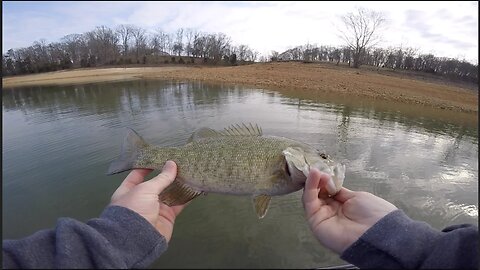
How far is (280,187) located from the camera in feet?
9.66

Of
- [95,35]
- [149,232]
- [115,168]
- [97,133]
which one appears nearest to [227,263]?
[149,232]

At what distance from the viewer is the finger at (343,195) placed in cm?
274

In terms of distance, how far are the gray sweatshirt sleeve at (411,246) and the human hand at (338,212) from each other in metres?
0.14

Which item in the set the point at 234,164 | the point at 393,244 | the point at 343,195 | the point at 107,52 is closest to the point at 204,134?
the point at 234,164

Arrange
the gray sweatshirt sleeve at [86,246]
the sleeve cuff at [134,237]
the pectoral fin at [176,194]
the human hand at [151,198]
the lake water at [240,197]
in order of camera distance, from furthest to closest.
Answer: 1. the lake water at [240,197]
2. the pectoral fin at [176,194]
3. the human hand at [151,198]
4. the sleeve cuff at [134,237]
5. the gray sweatshirt sleeve at [86,246]

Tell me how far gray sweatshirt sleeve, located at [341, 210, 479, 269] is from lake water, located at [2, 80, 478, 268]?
60.2 inches

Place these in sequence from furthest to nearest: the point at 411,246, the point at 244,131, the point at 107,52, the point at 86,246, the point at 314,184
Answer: the point at 107,52 < the point at 244,131 < the point at 314,184 < the point at 411,246 < the point at 86,246

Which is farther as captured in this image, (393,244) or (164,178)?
(164,178)

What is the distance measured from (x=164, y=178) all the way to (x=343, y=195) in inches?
69.5

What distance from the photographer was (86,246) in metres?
1.84

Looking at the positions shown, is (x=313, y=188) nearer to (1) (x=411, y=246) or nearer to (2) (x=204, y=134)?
(1) (x=411, y=246)

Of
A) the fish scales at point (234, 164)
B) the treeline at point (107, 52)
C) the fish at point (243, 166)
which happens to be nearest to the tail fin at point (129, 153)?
the fish at point (243, 166)

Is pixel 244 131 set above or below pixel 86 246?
above

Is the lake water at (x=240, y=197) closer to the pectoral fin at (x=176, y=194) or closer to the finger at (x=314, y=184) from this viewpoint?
the pectoral fin at (x=176, y=194)
